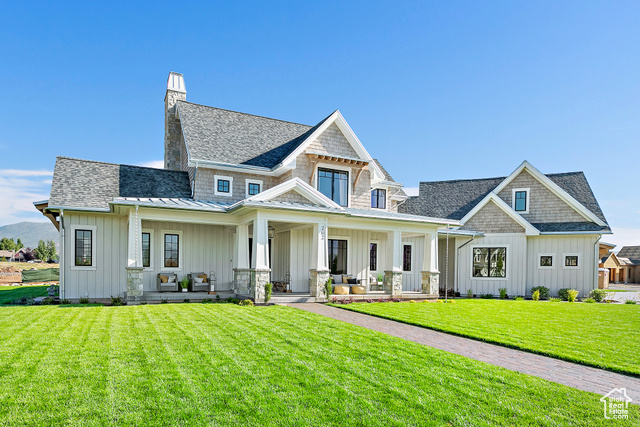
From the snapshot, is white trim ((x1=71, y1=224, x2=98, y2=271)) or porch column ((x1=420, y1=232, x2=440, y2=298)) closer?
white trim ((x1=71, y1=224, x2=98, y2=271))

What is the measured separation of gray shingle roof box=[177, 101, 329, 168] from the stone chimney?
1371mm

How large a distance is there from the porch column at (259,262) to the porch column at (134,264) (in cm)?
375

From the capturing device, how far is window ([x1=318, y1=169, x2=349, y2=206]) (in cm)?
1850

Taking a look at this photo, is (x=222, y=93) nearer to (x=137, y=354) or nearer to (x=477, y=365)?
(x=137, y=354)

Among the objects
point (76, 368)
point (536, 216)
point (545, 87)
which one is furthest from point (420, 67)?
point (76, 368)

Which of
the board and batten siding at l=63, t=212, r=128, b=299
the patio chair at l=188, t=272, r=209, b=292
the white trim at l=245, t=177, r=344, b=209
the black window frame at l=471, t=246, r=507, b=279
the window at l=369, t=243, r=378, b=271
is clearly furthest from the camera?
the black window frame at l=471, t=246, r=507, b=279

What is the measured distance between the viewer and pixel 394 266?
17016 millimetres

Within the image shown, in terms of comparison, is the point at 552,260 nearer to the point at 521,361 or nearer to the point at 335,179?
the point at 335,179

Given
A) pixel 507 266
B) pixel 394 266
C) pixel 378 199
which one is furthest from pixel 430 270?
pixel 507 266

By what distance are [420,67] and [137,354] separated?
14617 millimetres

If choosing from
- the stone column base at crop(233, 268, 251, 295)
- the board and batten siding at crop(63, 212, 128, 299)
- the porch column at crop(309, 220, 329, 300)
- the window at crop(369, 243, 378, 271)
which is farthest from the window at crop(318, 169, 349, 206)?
the board and batten siding at crop(63, 212, 128, 299)

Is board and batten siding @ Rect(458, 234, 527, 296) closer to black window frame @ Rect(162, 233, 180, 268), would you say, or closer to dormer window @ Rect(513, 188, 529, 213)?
dormer window @ Rect(513, 188, 529, 213)

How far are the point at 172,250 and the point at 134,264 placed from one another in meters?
2.91

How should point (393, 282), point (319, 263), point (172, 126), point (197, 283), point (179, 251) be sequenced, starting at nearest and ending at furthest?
point (319, 263)
point (197, 283)
point (179, 251)
point (393, 282)
point (172, 126)
